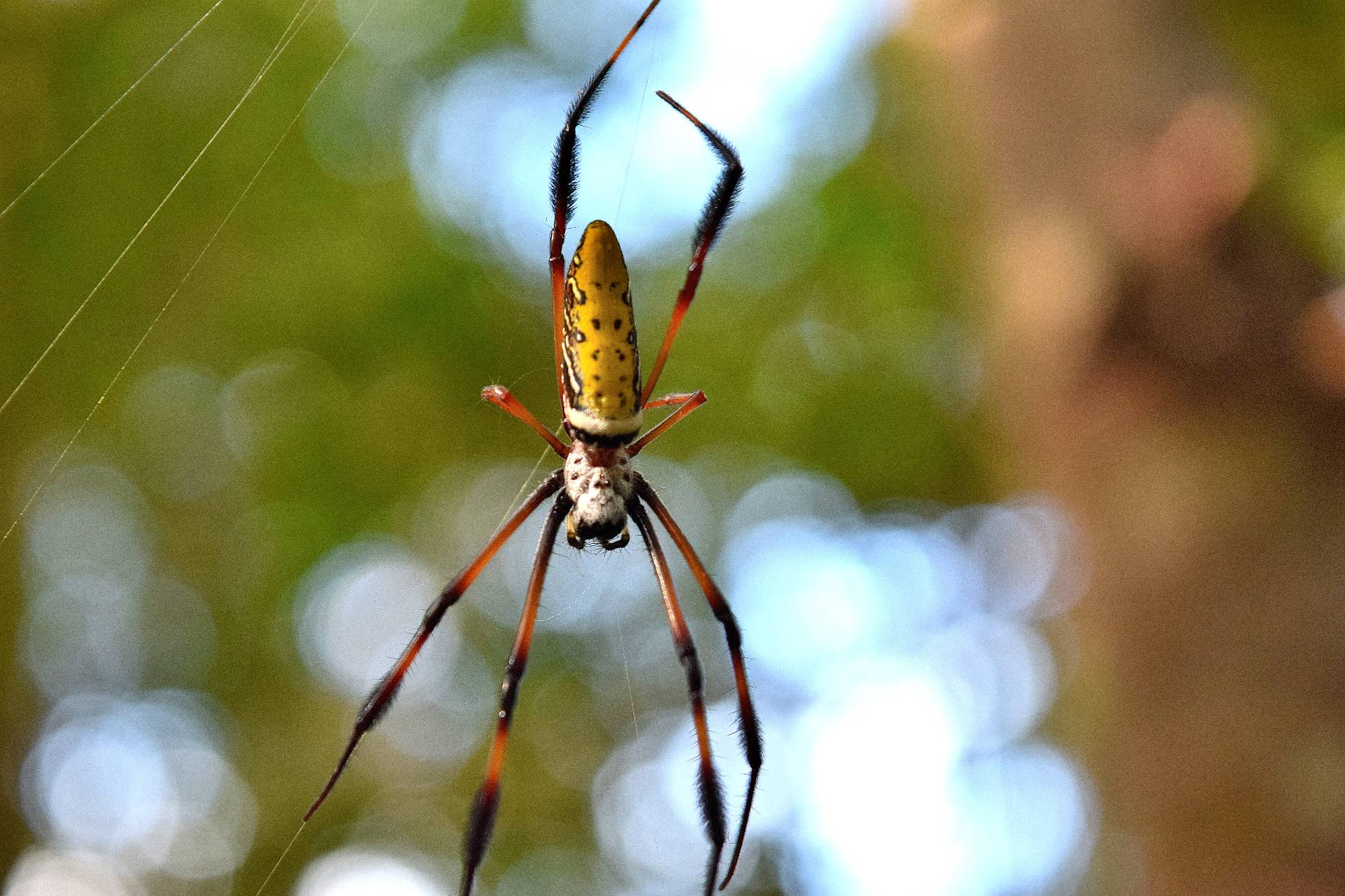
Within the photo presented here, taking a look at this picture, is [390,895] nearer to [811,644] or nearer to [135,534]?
[135,534]

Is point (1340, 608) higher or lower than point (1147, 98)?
lower

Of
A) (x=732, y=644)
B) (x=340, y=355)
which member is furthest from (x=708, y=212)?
(x=340, y=355)

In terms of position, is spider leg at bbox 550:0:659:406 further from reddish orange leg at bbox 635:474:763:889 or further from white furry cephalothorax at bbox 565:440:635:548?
reddish orange leg at bbox 635:474:763:889

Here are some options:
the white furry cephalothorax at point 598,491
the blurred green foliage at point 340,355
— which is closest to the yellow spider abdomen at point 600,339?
the white furry cephalothorax at point 598,491

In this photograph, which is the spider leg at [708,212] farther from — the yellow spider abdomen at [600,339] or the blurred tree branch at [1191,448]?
the blurred tree branch at [1191,448]

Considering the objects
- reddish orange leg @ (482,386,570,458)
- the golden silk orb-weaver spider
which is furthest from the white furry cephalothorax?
reddish orange leg @ (482,386,570,458)

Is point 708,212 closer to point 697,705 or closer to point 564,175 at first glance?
point 564,175

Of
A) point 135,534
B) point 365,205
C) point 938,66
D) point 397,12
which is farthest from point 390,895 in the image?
point 938,66

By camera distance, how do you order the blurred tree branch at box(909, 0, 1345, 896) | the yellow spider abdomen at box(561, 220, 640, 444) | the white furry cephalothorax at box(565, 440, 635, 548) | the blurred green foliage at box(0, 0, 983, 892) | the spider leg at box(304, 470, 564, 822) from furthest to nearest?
the blurred green foliage at box(0, 0, 983, 892), the blurred tree branch at box(909, 0, 1345, 896), the white furry cephalothorax at box(565, 440, 635, 548), the spider leg at box(304, 470, 564, 822), the yellow spider abdomen at box(561, 220, 640, 444)
